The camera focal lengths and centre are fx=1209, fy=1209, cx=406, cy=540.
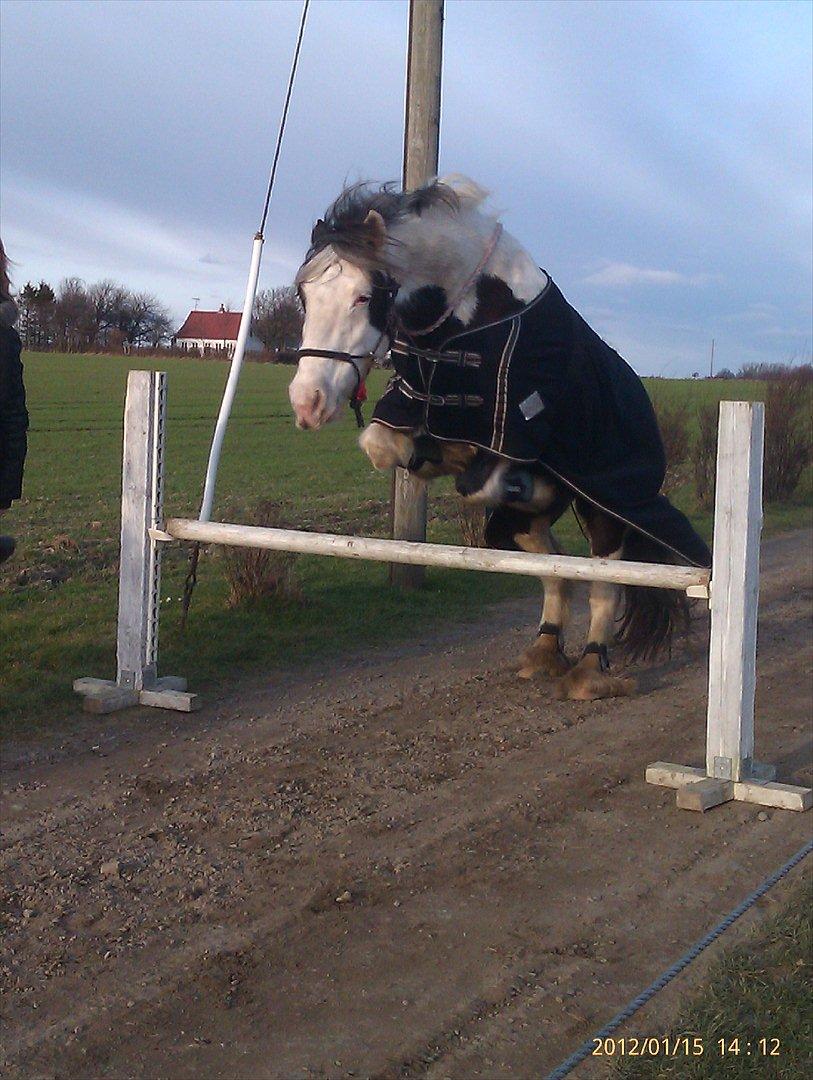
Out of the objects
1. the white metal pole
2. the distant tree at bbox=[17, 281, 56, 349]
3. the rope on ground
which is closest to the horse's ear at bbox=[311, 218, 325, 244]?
the white metal pole

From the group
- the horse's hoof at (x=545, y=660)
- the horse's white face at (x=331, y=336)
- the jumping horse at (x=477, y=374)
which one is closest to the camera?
the horse's white face at (x=331, y=336)

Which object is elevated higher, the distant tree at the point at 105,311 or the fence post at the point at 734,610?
the distant tree at the point at 105,311

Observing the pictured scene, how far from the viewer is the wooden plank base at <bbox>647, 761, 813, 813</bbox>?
14.9 ft

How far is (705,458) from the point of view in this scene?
15.3 m

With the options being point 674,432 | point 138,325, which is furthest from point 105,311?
point 674,432

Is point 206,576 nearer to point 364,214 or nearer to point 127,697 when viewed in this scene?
point 127,697

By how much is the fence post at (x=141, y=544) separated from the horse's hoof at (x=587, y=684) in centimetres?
190

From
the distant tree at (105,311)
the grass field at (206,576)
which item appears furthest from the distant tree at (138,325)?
the grass field at (206,576)

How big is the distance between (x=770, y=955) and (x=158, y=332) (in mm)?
49007

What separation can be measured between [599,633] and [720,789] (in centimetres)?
167

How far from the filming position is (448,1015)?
2914 mm

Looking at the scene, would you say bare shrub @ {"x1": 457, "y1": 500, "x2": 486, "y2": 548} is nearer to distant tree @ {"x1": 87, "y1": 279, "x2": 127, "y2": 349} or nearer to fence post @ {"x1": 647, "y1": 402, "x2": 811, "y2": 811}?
fence post @ {"x1": 647, "y1": 402, "x2": 811, "y2": 811}

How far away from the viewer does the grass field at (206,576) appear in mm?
6469

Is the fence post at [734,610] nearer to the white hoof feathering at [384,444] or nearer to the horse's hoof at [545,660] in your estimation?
the white hoof feathering at [384,444]
